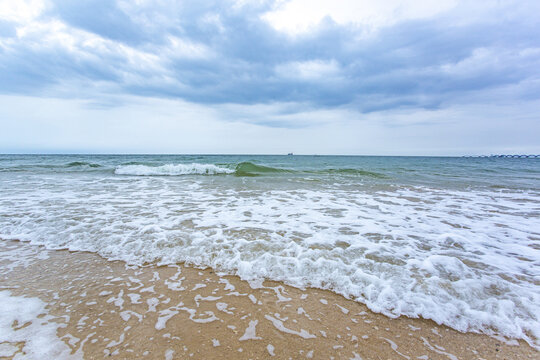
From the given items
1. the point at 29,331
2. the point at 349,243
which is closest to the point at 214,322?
the point at 29,331

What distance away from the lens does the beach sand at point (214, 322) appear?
2.04m

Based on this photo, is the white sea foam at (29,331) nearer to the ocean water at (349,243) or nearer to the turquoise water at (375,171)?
the ocean water at (349,243)

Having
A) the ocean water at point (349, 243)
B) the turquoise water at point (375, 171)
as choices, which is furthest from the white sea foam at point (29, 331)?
the turquoise water at point (375, 171)

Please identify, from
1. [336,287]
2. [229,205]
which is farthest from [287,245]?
[229,205]

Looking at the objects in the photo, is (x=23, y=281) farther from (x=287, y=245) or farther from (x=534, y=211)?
(x=534, y=211)

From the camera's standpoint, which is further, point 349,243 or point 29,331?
point 349,243

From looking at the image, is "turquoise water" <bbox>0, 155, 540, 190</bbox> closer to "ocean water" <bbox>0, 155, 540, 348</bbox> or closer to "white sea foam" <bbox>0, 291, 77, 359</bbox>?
"ocean water" <bbox>0, 155, 540, 348</bbox>

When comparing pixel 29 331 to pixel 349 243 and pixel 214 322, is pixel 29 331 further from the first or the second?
pixel 349 243

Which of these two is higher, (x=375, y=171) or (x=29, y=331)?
(x=375, y=171)

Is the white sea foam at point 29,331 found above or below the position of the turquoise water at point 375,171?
below

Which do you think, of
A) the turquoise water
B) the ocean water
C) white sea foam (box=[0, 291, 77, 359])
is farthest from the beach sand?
the turquoise water

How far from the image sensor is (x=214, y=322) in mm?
2367

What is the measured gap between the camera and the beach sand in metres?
2.04

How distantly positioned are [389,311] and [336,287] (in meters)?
0.62
